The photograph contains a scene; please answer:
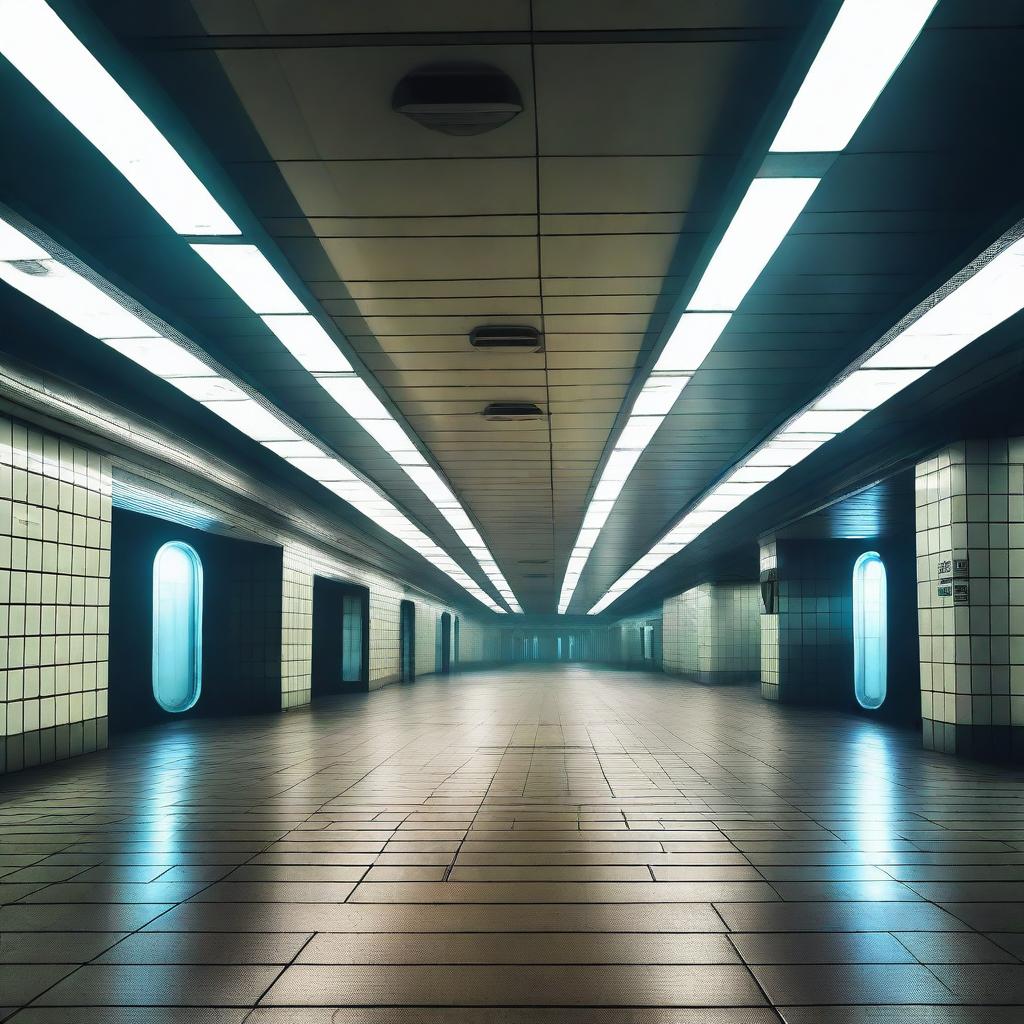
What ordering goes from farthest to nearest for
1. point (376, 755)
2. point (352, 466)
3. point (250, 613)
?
point (250, 613)
point (352, 466)
point (376, 755)

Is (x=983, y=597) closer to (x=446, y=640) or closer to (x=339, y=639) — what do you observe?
(x=339, y=639)

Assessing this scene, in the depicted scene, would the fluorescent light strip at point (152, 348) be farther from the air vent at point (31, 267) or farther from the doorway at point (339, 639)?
the doorway at point (339, 639)

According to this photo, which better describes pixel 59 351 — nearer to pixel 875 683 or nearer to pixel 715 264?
pixel 715 264

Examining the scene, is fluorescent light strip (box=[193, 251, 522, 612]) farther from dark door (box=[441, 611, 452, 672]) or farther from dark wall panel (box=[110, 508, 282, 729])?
dark door (box=[441, 611, 452, 672])

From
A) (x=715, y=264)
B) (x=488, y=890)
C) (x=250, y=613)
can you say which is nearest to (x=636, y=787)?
(x=488, y=890)

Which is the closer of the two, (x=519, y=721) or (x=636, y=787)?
(x=636, y=787)

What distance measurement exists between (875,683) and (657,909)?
11.7m

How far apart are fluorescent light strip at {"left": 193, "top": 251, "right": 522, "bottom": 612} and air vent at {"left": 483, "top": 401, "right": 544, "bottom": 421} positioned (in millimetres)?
843

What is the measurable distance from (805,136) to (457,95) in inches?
50.1

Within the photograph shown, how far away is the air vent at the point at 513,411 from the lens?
22.3 ft

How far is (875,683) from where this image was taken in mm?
13586

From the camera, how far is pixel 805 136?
3.14m

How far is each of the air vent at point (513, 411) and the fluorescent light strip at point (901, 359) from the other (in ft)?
6.95

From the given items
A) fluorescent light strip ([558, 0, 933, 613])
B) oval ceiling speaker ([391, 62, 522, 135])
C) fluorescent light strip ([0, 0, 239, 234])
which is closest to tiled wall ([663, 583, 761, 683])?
fluorescent light strip ([558, 0, 933, 613])
